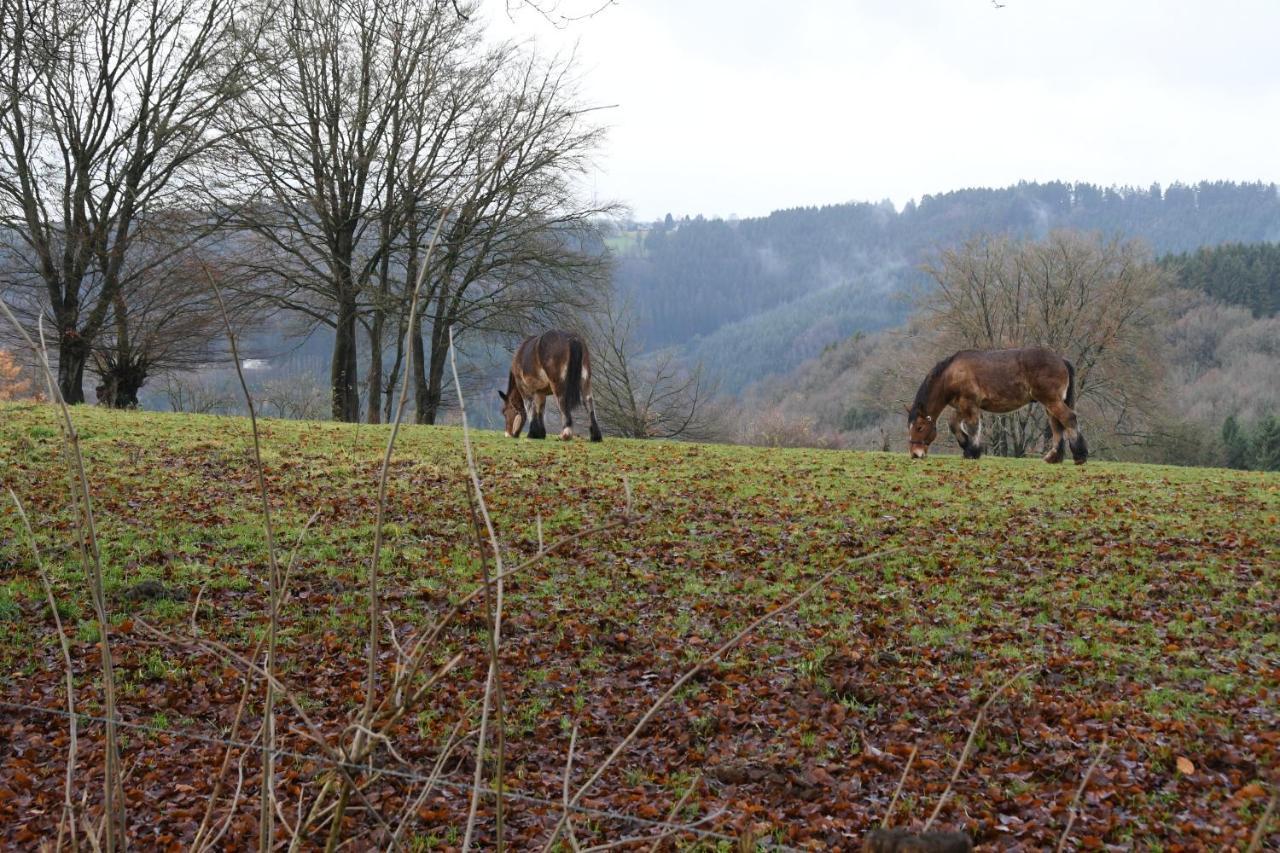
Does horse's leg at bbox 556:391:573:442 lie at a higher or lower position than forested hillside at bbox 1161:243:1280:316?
lower

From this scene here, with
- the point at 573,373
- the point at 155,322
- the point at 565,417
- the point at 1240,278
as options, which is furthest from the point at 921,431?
the point at 1240,278

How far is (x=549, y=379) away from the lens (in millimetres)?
18516

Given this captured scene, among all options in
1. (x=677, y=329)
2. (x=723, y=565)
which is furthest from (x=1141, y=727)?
(x=677, y=329)

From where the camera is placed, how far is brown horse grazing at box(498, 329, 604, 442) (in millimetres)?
18172

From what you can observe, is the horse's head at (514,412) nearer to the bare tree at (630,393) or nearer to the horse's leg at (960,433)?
the horse's leg at (960,433)

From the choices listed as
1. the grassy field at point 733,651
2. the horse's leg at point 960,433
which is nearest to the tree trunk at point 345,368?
the grassy field at point 733,651

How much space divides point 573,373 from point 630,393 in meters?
21.4

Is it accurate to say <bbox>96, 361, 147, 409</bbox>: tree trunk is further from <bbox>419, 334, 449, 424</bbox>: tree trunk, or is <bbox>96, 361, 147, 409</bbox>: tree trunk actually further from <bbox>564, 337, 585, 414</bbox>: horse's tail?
<bbox>564, 337, 585, 414</bbox>: horse's tail

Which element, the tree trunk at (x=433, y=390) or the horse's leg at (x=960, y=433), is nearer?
the horse's leg at (x=960, y=433)

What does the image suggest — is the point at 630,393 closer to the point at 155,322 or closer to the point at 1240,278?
the point at 155,322

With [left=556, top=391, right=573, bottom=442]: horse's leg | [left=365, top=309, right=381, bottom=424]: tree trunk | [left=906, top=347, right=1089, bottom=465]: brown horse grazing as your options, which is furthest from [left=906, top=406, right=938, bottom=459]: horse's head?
[left=365, top=309, right=381, bottom=424]: tree trunk

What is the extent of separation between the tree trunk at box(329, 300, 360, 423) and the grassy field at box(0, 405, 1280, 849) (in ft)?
42.1

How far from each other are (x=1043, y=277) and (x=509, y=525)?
3380 cm

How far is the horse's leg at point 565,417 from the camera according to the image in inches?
724
